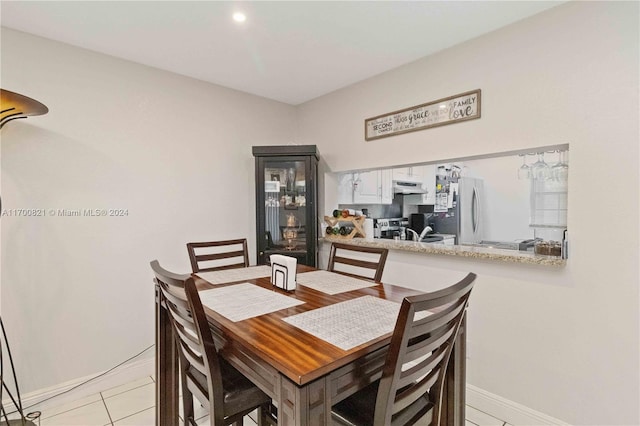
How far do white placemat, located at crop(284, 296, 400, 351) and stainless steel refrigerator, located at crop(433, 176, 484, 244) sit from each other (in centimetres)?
326

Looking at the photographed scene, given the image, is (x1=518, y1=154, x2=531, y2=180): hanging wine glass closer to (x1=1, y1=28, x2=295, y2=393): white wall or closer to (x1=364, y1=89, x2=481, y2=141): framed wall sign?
(x1=364, y1=89, x2=481, y2=141): framed wall sign

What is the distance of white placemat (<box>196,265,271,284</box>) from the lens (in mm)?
1900

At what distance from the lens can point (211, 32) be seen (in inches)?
81.2

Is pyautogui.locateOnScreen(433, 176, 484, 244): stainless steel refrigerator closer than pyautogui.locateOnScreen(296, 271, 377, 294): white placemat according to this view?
No

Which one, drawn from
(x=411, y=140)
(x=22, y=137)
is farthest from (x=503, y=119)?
(x=22, y=137)

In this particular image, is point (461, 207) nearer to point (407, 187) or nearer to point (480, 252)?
point (407, 187)

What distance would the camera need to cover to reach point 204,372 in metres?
1.20

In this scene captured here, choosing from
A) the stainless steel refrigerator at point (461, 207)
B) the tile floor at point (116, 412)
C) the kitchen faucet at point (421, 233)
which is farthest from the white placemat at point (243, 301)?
the stainless steel refrigerator at point (461, 207)

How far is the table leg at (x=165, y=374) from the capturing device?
1689 mm

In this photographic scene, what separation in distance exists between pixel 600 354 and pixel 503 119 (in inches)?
55.6

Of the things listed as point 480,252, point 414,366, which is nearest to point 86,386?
point 414,366

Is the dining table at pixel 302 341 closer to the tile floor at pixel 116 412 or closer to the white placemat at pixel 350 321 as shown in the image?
the white placemat at pixel 350 321

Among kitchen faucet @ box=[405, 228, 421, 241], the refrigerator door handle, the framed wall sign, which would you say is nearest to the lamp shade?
the framed wall sign

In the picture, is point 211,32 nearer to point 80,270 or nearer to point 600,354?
point 80,270
